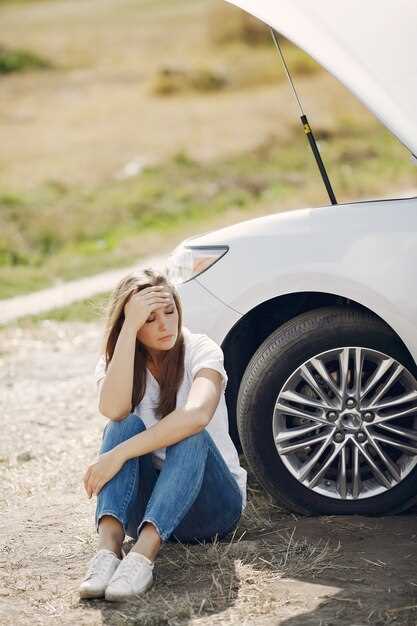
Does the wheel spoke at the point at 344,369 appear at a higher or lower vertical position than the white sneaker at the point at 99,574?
higher

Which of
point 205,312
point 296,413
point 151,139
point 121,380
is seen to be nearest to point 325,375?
point 296,413

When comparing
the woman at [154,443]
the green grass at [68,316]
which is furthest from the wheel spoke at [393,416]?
the green grass at [68,316]

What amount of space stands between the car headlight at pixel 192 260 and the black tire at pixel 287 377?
41 cm

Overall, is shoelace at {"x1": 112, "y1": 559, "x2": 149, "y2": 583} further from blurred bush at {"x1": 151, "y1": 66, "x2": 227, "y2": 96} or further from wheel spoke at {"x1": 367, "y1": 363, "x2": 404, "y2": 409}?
blurred bush at {"x1": 151, "y1": 66, "x2": 227, "y2": 96}

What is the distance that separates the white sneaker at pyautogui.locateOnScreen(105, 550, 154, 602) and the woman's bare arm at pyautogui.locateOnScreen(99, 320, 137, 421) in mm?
575

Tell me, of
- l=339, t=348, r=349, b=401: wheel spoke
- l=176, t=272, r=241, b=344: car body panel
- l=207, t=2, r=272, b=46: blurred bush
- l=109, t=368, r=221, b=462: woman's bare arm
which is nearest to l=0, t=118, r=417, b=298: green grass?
l=176, t=272, r=241, b=344: car body panel

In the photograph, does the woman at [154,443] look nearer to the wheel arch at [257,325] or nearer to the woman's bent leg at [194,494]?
the woman's bent leg at [194,494]

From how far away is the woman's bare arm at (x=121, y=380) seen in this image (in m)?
4.30

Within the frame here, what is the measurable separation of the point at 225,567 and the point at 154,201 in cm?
1334

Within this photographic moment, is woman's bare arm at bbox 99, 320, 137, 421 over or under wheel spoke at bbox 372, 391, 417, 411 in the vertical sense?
over

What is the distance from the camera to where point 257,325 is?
4.93 m

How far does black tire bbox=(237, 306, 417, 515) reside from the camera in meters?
4.59

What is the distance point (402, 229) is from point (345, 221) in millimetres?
236

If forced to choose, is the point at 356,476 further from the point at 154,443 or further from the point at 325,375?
the point at 154,443
